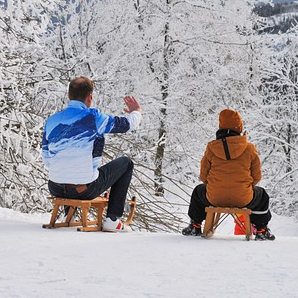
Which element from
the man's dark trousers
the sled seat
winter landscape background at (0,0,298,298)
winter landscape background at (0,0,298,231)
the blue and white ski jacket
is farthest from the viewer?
winter landscape background at (0,0,298,231)

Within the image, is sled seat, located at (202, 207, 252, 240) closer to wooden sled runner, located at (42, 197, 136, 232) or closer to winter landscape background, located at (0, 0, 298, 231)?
wooden sled runner, located at (42, 197, 136, 232)

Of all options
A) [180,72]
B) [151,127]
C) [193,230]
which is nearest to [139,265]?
[193,230]

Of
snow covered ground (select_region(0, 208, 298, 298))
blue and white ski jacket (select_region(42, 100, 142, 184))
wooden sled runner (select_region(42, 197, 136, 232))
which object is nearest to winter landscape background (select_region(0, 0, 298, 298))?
snow covered ground (select_region(0, 208, 298, 298))

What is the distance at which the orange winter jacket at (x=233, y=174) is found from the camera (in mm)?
5195

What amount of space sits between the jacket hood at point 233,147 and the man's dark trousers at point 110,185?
830 millimetres

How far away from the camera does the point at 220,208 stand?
5.09 m

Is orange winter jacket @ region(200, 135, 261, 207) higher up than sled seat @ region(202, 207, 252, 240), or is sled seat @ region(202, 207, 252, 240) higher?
orange winter jacket @ region(200, 135, 261, 207)

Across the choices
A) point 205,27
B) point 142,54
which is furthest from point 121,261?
point 205,27

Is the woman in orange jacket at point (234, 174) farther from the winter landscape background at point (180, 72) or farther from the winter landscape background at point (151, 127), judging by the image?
the winter landscape background at point (180, 72)

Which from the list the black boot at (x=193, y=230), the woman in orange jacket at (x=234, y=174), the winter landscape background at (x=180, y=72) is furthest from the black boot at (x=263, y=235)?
the winter landscape background at (x=180, y=72)

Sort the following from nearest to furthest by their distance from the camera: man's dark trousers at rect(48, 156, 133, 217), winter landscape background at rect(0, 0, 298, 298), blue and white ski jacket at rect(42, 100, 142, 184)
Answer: winter landscape background at rect(0, 0, 298, 298)
blue and white ski jacket at rect(42, 100, 142, 184)
man's dark trousers at rect(48, 156, 133, 217)

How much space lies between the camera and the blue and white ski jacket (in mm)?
5180

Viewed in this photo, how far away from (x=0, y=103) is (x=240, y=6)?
12.6m

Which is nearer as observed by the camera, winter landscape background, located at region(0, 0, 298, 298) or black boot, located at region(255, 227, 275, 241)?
winter landscape background, located at region(0, 0, 298, 298)
